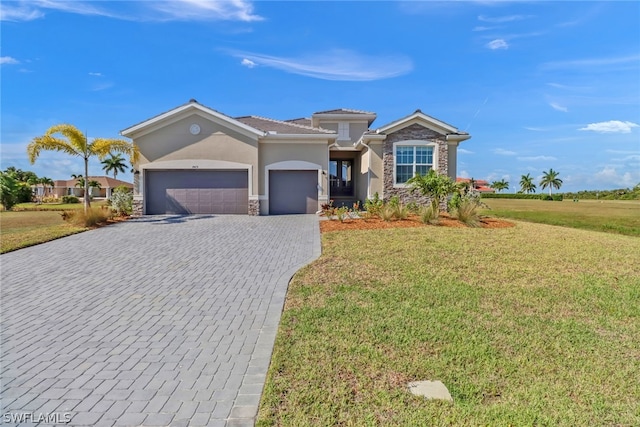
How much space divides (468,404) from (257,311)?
3403 millimetres

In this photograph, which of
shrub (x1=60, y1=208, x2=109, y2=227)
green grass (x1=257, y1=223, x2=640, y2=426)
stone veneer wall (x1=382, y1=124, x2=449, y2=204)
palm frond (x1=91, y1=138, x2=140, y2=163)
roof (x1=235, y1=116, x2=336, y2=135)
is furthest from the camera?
stone veneer wall (x1=382, y1=124, x2=449, y2=204)

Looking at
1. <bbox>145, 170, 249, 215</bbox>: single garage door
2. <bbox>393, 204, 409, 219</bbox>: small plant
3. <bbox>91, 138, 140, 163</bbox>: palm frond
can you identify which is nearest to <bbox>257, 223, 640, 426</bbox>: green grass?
<bbox>393, 204, 409, 219</bbox>: small plant

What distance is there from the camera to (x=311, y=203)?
63.4 feet

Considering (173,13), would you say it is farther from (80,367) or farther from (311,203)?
(80,367)

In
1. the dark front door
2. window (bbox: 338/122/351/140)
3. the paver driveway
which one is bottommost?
the paver driveway

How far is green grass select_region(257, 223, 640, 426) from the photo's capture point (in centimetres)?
317

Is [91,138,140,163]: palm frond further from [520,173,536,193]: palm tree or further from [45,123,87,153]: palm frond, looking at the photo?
[520,173,536,193]: palm tree

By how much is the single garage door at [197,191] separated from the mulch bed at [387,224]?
637 cm

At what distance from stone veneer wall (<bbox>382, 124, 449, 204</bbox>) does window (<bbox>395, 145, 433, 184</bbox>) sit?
41cm

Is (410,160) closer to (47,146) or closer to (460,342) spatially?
(460,342)

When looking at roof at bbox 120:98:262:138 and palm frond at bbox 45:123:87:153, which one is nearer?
palm frond at bbox 45:123:87:153

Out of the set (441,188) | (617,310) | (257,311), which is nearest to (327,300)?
(257,311)

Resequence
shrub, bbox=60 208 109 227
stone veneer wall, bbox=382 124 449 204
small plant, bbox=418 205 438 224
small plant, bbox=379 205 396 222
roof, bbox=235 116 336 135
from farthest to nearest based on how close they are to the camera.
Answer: stone veneer wall, bbox=382 124 449 204 → roof, bbox=235 116 336 135 → shrub, bbox=60 208 109 227 → small plant, bbox=379 205 396 222 → small plant, bbox=418 205 438 224

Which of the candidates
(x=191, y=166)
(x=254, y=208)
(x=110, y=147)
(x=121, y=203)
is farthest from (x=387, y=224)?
(x=121, y=203)
